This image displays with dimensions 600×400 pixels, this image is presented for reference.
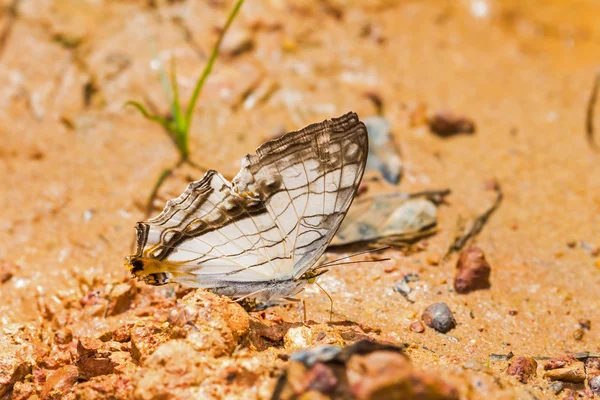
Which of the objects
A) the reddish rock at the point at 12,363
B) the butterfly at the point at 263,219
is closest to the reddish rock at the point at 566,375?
the butterfly at the point at 263,219

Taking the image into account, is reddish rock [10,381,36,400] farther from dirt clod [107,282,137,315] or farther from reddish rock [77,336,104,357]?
dirt clod [107,282,137,315]

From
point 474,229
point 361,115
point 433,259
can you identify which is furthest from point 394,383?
point 361,115

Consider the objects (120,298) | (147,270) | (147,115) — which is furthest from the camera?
(147,115)

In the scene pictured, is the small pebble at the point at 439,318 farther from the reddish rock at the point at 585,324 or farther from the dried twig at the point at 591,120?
the dried twig at the point at 591,120

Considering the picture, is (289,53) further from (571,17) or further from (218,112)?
(571,17)

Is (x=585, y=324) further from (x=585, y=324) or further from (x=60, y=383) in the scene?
(x=60, y=383)
